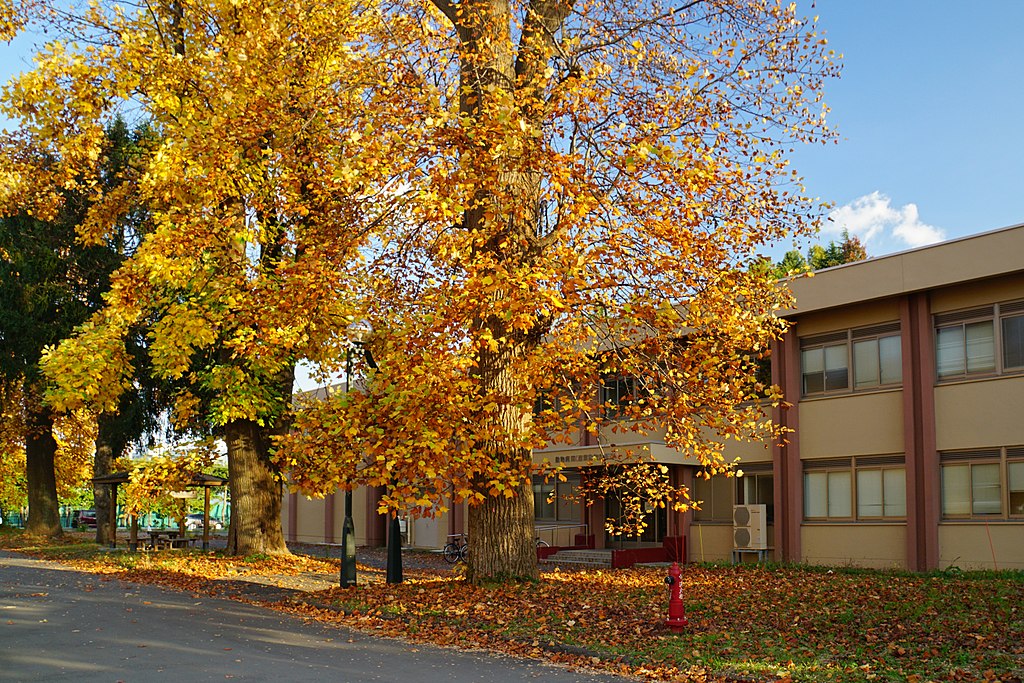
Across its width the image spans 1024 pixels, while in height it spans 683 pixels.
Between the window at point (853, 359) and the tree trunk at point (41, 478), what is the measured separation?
2733 cm

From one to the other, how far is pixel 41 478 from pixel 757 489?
26.9 metres

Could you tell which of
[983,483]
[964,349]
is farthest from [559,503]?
[964,349]

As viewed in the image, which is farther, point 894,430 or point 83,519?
point 83,519

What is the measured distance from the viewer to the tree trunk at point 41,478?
38688mm

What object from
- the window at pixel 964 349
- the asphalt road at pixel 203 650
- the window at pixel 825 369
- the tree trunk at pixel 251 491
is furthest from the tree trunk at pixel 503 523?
the window at pixel 825 369

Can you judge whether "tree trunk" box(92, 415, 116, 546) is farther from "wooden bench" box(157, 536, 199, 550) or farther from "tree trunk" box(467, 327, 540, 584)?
"tree trunk" box(467, 327, 540, 584)

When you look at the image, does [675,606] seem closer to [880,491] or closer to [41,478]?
[880,491]

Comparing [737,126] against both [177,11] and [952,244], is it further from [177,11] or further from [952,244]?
[177,11]

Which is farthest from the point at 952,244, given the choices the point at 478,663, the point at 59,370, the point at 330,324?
the point at 59,370

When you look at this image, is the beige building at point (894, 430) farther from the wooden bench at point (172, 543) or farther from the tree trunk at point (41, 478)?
the tree trunk at point (41, 478)

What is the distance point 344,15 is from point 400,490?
9.46m

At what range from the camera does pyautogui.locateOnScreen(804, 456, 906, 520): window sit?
79.8 feet

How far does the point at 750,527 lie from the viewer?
2677 centimetres

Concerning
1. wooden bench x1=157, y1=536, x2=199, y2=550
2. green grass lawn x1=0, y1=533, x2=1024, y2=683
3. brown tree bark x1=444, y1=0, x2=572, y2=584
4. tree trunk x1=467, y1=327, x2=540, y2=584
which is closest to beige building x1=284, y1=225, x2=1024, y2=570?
green grass lawn x1=0, y1=533, x2=1024, y2=683
